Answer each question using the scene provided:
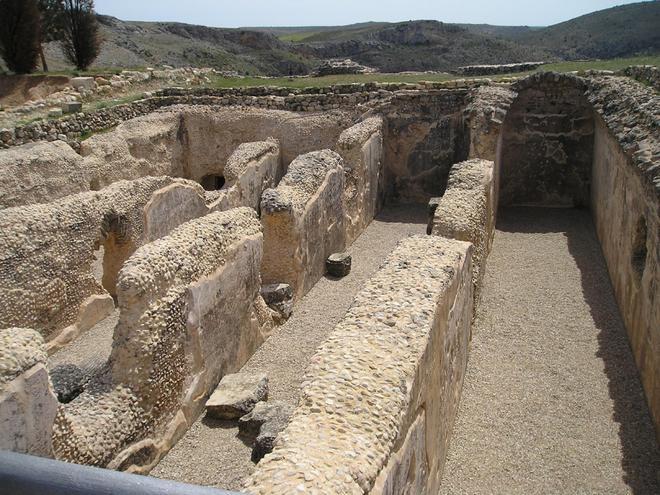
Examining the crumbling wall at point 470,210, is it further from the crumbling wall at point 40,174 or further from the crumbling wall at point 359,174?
the crumbling wall at point 40,174

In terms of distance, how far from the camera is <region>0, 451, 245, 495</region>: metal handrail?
1.85m

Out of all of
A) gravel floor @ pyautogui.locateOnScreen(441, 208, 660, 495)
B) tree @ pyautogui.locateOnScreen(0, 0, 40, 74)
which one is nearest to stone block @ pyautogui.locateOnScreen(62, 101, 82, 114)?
tree @ pyautogui.locateOnScreen(0, 0, 40, 74)

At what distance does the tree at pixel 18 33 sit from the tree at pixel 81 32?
10.3 feet

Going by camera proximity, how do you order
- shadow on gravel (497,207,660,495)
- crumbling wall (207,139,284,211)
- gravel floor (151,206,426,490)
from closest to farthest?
shadow on gravel (497,207,660,495), gravel floor (151,206,426,490), crumbling wall (207,139,284,211)

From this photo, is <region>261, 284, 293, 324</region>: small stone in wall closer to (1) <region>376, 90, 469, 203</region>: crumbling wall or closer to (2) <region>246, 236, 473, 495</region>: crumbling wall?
(2) <region>246, 236, 473, 495</region>: crumbling wall

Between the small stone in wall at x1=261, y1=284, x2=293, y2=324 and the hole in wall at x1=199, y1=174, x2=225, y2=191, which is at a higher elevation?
the hole in wall at x1=199, y1=174, x2=225, y2=191

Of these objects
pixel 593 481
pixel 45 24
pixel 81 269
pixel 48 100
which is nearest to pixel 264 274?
pixel 81 269

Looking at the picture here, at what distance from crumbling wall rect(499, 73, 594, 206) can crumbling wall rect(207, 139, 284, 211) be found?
5.41 metres

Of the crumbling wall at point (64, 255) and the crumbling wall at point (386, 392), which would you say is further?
the crumbling wall at point (64, 255)

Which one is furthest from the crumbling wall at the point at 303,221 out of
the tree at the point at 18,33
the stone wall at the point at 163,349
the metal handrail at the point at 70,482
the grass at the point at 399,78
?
the tree at the point at 18,33

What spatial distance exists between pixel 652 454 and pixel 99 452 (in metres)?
5.06

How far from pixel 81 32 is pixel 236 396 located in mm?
20323

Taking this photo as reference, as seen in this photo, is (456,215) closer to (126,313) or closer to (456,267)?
(456,267)

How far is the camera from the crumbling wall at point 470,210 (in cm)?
806
